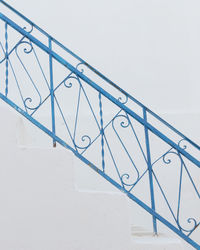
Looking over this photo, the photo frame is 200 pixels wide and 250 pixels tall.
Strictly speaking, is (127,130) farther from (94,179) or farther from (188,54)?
(188,54)

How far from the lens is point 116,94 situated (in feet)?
15.1

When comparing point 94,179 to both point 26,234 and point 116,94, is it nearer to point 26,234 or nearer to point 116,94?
point 116,94

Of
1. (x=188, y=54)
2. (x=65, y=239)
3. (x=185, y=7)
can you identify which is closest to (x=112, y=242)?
(x=65, y=239)

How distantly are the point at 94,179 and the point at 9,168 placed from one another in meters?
2.02

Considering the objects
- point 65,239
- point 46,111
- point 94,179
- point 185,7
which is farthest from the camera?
point 185,7

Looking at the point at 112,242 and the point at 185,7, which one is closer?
the point at 112,242

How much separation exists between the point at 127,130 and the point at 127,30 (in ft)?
4.72

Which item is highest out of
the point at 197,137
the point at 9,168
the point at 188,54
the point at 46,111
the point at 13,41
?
the point at 13,41

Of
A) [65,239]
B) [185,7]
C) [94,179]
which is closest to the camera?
[65,239]

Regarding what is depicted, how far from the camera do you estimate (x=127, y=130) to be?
4.44 m

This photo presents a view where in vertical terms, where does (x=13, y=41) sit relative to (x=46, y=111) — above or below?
above

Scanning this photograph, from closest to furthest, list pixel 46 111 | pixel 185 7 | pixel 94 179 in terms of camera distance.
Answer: pixel 94 179 → pixel 46 111 → pixel 185 7

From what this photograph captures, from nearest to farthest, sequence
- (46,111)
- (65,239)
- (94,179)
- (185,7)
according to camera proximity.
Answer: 1. (65,239)
2. (94,179)
3. (46,111)
4. (185,7)

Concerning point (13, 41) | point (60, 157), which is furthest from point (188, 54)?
point (60, 157)
